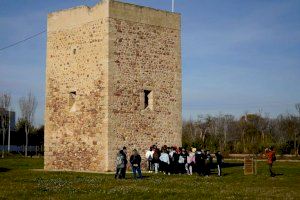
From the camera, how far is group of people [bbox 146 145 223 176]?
22.4m

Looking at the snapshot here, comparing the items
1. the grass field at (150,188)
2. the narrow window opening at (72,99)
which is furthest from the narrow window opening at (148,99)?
the grass field at (150,188)

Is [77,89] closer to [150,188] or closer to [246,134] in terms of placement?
[150,188]

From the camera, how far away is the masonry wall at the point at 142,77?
2452cm

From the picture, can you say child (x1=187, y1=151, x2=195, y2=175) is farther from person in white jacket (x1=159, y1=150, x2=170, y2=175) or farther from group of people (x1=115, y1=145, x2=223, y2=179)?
person in white jacket (x1=159, y1=150, x2=170, y2=175)

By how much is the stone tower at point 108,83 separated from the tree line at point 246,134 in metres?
18.4

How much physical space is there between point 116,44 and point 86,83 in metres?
2.33

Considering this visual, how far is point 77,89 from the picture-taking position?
25750mm

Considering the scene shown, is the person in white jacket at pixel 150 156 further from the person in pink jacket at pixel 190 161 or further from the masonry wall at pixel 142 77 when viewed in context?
the person in pink jacket at pixel 190 161

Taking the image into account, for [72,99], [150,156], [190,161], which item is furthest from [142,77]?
[190,161]

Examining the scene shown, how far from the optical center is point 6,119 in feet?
195

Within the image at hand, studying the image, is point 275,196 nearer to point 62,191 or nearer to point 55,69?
point 62,191

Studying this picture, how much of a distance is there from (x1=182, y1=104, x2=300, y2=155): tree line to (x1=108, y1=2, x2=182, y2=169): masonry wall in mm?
17917

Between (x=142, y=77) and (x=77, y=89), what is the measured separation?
3145mm

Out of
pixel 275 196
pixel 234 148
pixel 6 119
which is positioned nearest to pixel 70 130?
pixel 275 196
